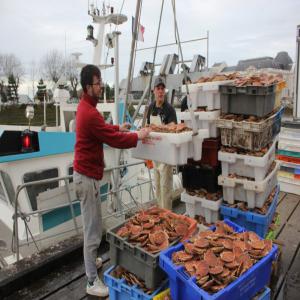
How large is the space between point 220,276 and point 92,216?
4.25ft

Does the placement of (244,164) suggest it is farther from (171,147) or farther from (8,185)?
(8,185)

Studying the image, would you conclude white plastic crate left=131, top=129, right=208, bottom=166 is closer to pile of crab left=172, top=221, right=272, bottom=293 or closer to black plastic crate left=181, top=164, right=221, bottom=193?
black plastic crate left=181, top=164, right=221, bottom=193

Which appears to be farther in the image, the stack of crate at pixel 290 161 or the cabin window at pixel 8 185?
the stack of crate at pixel 290 161

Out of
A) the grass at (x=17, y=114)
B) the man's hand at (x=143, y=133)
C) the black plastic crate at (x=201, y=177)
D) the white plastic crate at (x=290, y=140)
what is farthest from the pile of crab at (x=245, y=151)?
the grass at (x=17, y=114)

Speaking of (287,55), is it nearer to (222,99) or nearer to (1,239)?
(222,99)

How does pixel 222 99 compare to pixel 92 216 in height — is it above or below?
above

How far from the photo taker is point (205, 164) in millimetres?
3248

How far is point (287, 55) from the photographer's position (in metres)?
9.60

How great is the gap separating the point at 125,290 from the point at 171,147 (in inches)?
45.7

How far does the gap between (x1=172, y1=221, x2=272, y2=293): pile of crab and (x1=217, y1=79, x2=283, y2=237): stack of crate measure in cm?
81

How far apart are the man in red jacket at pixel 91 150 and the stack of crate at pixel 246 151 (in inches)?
35.2

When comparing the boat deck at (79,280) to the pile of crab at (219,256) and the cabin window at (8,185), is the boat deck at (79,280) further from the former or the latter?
the cabin window at (8,185)

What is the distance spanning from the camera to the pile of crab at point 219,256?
1.87 m

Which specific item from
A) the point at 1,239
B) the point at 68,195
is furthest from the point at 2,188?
the point at 68,195
